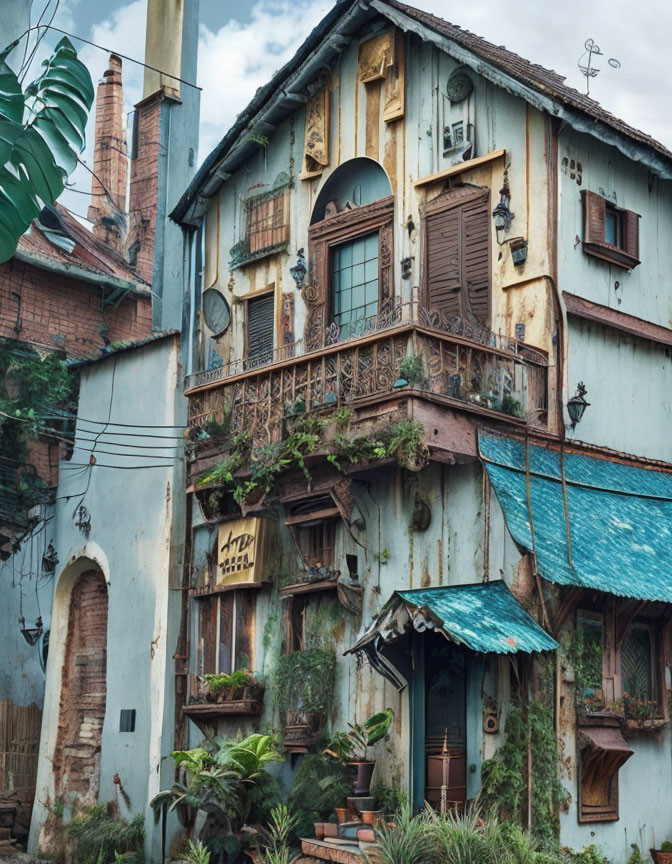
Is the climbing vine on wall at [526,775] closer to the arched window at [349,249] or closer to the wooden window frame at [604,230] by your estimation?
the wooden window frame at [604,230]

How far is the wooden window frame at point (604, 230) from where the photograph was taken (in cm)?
1659

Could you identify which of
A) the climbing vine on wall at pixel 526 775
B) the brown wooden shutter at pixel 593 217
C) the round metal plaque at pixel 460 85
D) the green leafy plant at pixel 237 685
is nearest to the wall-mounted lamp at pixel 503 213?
the brown wooden shutter at pixel 593 217

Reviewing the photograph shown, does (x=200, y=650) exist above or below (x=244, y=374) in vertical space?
below

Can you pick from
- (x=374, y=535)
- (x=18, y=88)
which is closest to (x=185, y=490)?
(x=374, y=535)

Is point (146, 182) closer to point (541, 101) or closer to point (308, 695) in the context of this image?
point (541, 101)

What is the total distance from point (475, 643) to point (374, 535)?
315cm

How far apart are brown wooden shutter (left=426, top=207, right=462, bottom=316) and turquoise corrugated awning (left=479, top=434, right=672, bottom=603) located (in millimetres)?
2130

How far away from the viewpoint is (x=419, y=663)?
49.8ft

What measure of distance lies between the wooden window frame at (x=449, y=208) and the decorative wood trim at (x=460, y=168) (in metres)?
0.19

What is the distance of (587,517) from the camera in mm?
15680

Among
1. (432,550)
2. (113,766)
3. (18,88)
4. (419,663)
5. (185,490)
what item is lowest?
(113,766)

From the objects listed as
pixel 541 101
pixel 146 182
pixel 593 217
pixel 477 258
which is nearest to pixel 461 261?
pixel 477 258

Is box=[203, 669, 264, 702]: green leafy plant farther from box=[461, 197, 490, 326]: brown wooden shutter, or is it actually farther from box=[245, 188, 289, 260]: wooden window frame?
box=[245, 188, 289, 260]: wooden window frame

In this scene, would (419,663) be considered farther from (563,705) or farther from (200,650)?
(200,650)
